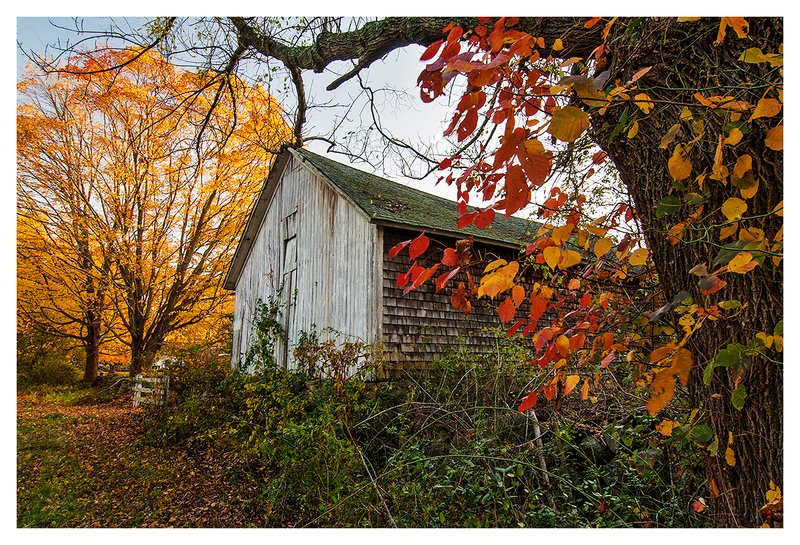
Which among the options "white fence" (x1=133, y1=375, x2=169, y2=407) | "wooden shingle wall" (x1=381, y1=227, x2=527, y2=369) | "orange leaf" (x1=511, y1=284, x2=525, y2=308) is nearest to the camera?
"orange leaf" (x1=511, y1=284, x2=525, y2=308)

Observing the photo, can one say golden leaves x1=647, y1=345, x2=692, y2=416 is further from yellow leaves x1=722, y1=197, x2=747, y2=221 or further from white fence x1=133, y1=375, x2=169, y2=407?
white fence x1=133, y1=375, x2=169, y2=407

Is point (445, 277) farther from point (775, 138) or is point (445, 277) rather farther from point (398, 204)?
point (398, 204)

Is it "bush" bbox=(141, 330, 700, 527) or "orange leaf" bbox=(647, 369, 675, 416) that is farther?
"bush" bbox=(141, 330, 700, 527)

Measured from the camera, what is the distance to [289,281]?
888 centimetres

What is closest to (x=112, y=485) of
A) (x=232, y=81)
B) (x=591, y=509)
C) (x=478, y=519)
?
(x=478, y=519)

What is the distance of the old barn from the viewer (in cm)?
680

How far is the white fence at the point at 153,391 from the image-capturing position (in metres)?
8.46

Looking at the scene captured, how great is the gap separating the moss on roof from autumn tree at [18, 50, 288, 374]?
5.18 ft

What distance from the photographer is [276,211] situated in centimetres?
970

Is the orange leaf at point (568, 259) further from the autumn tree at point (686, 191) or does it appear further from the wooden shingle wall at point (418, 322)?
the wooden shingle wall at point (418, 322)

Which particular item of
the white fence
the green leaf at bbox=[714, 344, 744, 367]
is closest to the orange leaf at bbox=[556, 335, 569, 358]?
the green leaf at bbox=[714, 344, 744, 367]

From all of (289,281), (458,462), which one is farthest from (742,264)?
(289,281)

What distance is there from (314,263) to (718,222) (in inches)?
281
